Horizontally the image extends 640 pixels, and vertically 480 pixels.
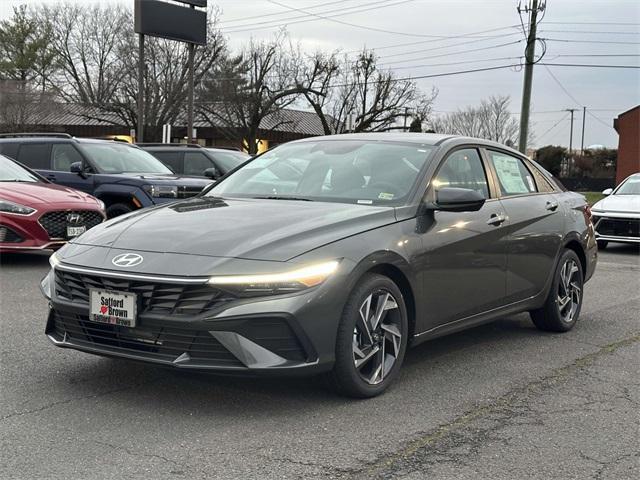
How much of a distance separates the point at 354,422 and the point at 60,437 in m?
1.43

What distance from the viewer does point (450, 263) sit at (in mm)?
4902

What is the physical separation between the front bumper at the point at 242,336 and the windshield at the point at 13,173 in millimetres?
6921

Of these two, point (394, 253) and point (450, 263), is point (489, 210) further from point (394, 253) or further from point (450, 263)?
point (394, 253)

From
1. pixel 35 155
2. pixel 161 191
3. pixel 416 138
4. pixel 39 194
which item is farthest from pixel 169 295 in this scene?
pixel 35 155

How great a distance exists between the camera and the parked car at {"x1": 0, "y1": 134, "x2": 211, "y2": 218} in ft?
37.8

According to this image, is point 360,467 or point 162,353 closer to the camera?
point 360,467

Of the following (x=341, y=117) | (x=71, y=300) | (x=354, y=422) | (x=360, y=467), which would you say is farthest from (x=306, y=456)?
(x=341, y=117)

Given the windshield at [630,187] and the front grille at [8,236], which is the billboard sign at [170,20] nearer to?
the windshield at [630,187]

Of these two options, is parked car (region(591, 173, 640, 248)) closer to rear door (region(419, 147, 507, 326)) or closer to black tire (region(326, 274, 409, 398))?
rear door (region(419, 147, 507, 326))

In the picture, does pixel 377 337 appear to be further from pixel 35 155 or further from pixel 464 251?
pixel 35 155

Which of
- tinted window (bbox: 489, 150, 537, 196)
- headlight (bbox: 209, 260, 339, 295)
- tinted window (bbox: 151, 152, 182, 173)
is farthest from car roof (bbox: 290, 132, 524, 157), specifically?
tinted window (bbox: 151, 152, 182, 173)

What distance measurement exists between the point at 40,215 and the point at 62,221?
0.29 metres

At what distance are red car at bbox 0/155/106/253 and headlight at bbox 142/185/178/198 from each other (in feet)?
5.04

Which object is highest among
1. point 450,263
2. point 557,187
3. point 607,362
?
point 557,187
